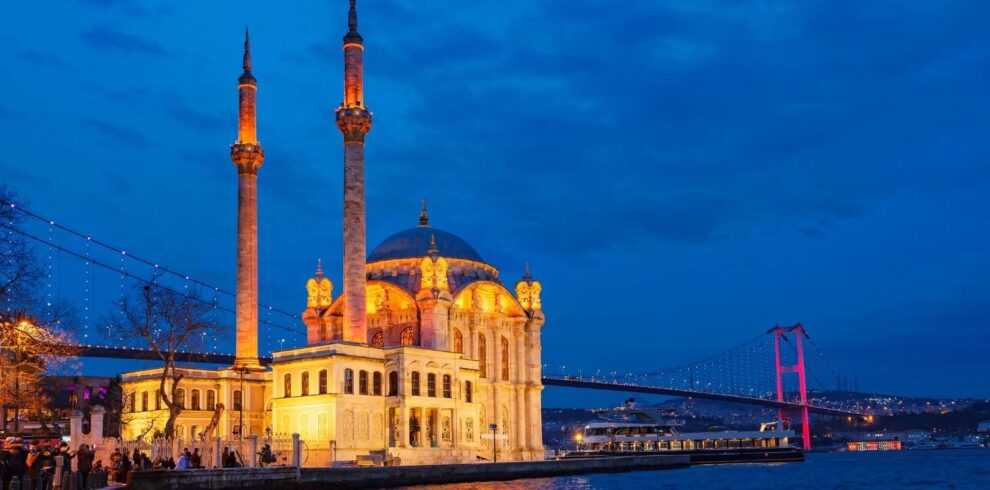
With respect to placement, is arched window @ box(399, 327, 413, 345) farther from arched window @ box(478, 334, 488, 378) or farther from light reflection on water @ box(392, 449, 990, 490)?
light reflection on water @ box(392, 449, 990, 490)

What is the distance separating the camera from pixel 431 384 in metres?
53.8

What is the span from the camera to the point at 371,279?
2494 inches

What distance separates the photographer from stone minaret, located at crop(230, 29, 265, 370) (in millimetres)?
53125

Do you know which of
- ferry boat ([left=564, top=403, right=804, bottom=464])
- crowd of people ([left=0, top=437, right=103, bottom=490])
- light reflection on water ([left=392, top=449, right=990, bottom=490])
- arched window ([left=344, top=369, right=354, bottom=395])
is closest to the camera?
crowd of people ([left=0, top=437, right=103, bottom=490])

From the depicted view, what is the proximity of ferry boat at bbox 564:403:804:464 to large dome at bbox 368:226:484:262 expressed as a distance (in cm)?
2675

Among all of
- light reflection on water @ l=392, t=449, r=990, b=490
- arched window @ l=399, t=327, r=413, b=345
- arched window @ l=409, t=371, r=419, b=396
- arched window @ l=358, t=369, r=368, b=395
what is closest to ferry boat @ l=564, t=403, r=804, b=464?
light reflection on water @ l=392, t=449, r=990, b=490

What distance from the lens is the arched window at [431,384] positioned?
53412mm

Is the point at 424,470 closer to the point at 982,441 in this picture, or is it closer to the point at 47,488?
the point at 47,488

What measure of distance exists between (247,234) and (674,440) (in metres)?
48.3

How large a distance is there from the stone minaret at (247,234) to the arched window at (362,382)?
22.5 ft

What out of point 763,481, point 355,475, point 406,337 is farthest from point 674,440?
point 355,475

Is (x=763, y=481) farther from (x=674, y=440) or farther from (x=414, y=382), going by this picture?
(x=674, y=440)

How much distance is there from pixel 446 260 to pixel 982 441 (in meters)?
134

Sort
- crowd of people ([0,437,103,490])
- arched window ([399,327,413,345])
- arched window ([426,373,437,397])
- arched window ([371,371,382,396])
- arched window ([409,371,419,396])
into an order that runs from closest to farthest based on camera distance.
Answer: crowd of people ([0,437,103,490]), arched window ([371,371,382,396]), arched window ([409,371,419,396]), arched window ([426,373,437,397]), arched window ([399,327,413,345])
